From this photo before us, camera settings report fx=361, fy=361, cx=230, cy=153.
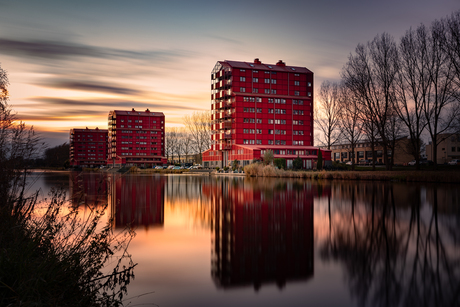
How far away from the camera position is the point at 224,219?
12719 mm

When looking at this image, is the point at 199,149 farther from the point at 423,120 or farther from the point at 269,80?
the point at 423,120

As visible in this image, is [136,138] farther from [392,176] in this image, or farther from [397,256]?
[397,256]

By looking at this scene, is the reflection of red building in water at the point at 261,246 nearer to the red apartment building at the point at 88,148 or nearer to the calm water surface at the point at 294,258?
the calm water surface at the point at 294,258

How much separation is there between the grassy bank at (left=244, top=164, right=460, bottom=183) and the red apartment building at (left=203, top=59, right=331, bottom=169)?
115ft

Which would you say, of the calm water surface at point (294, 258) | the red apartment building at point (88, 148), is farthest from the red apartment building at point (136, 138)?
the calm water surface at point (294, 258)

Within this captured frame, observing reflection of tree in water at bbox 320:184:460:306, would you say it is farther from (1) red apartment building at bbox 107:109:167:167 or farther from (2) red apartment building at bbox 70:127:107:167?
(2) red apartment building at bbox 70:127:107:167

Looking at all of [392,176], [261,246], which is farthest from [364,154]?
[261,246]

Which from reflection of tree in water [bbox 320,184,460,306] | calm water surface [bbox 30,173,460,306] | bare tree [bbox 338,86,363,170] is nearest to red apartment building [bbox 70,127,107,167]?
bare tree [bbox 338,86,363,170]

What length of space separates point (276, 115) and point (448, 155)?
60267mm

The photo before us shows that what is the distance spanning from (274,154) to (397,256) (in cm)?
7515

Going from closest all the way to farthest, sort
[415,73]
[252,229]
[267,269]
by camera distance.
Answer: [267,269], [252,229], [415,73]

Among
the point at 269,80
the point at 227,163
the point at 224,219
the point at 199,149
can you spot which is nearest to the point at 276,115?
the point at 269,80

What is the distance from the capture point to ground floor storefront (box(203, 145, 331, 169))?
79125 millimetres

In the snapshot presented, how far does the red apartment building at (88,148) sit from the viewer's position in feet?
538
